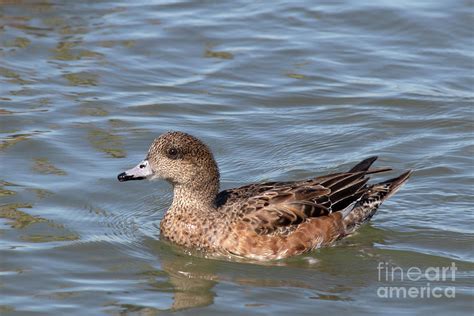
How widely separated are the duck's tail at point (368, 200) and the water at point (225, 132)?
A: 0.42 ft

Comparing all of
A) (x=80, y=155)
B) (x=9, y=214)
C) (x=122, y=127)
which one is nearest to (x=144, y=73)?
(x=122, y=127)

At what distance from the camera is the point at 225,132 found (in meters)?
12.1

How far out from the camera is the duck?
9664 millimetres

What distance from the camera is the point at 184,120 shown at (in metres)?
12.4

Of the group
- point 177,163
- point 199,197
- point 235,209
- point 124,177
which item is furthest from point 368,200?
point 124,177

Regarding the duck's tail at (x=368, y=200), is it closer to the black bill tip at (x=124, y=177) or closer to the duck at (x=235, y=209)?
the duck at (x=235, y=209)

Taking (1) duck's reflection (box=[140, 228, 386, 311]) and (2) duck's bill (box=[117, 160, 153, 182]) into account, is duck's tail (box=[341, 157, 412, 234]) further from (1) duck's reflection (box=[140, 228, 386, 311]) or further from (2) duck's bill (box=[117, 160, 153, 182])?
(2) duck's bill (box=[117, 160, 153, 182])

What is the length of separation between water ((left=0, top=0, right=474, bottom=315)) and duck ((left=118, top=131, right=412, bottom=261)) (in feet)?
0.55

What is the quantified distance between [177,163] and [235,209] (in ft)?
2.07

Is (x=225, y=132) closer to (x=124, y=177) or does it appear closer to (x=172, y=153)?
(x=172, y=153)

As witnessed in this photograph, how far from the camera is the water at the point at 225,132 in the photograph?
29.3 ft

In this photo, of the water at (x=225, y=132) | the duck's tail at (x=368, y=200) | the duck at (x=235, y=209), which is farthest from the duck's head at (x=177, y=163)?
the duck's tail at (x=368, y=200)

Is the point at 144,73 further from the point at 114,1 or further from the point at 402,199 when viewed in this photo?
the point at 402,199

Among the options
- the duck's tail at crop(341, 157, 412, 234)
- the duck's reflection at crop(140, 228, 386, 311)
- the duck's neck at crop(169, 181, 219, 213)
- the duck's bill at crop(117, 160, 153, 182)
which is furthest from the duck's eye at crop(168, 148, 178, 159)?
the duck's tail at crop(341, 157, 412, 234)
